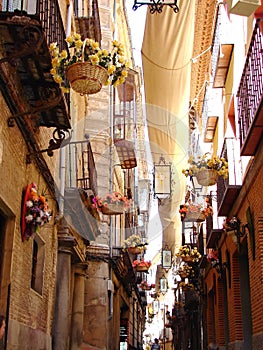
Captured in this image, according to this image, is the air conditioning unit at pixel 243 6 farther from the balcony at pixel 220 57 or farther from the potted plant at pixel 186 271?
the potted plant at pixel 186 271

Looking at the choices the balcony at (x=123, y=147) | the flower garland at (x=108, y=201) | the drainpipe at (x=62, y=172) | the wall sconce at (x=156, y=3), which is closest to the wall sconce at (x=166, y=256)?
the balcony at (x=123, y=147)

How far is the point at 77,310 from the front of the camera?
1592cm

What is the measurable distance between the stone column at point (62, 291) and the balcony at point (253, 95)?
4.66 metres

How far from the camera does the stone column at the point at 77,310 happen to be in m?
15.2

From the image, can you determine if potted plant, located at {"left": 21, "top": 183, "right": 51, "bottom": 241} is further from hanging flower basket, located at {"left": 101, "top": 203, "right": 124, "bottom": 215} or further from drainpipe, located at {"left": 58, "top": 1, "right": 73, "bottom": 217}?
hanging flower basket, located at {"left": 101, "top": 203, "right": 124, "bottom": 215}

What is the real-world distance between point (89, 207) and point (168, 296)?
46.9 metres

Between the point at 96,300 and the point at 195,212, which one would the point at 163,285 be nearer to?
the point at 96,300

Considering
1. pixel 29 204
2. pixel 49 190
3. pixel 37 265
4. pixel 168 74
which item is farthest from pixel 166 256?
pixel 29 204

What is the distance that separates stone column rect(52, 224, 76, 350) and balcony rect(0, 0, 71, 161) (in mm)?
3659

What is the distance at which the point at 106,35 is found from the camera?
22.2m

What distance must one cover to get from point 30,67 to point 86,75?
0.87 meters

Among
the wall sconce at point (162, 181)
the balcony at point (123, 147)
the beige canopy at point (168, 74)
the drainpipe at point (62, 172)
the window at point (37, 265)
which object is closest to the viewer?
the beige canopy at point (168, 74)

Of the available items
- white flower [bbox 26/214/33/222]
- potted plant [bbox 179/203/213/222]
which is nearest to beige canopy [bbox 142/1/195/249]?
potted plant [bbox 179/203/213/222]

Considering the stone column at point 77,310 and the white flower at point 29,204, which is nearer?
the white flower at point 29,204
